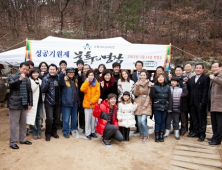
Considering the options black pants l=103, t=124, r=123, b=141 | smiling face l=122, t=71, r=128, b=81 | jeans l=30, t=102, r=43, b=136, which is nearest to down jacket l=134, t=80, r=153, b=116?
smiling face l=122, t=71, r=128, b=81

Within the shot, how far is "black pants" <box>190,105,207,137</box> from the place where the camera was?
4176 mm

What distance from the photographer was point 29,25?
19922 mm

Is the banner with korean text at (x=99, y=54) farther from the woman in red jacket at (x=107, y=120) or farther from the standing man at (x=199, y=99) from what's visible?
the woman in red jacket at (x=107, y=120)

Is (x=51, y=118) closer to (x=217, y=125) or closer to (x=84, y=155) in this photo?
(x=84, y=155)

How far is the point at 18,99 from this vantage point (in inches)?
138

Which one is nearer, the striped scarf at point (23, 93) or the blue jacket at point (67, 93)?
the striped scarf at point (23, 93)

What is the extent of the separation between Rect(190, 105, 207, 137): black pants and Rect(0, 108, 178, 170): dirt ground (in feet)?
2.02

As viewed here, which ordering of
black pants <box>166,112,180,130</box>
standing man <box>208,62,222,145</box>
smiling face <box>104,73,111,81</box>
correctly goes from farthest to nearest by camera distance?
black pants <box>166,112,180,130</box> < smiling face <box>104,73,111,81</box> < standing man <box>208,62,222,145</box>

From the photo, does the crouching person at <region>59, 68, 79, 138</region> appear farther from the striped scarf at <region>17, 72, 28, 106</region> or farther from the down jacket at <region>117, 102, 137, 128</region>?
the down jacket at <region>117, 102, 137, 128</region>

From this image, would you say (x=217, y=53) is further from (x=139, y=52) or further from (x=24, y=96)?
(x=24, y=96)

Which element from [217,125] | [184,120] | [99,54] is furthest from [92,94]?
[217,125]

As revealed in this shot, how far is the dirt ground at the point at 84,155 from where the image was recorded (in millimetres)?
3098

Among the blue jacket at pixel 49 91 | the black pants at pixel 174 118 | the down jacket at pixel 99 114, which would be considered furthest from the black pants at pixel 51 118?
the black pants at pixel 174 118

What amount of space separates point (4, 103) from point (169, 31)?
575 inches
